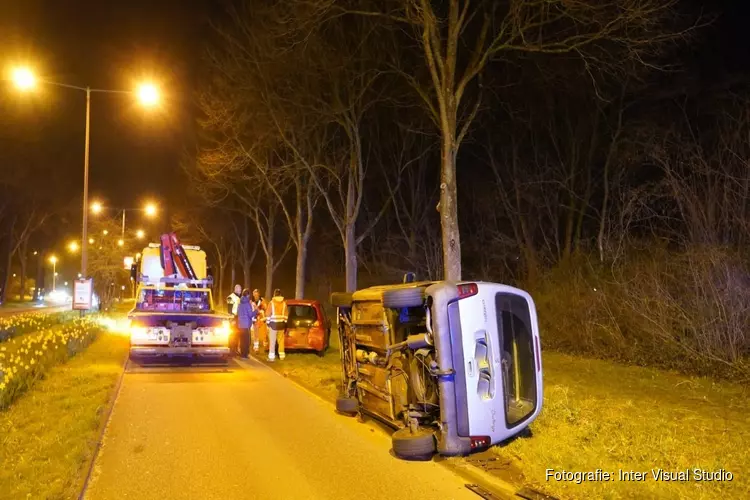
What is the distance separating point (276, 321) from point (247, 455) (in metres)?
9.74

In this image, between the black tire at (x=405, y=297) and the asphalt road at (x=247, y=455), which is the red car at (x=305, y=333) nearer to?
the asphalt road at (x=247, y=455)

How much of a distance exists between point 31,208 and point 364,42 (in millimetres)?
51227

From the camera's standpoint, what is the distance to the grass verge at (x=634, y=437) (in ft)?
19.4

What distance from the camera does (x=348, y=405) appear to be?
31.3 ft

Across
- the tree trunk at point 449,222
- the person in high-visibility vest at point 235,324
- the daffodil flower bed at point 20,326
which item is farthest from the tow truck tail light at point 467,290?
the daffodil flower bed at point 20,326

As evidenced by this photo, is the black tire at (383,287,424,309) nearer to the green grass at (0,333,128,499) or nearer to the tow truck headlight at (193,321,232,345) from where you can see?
the green grass at (0,333,128,499)

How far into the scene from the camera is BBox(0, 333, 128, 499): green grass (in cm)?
606

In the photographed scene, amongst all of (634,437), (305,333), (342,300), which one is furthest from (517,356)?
(305,333)

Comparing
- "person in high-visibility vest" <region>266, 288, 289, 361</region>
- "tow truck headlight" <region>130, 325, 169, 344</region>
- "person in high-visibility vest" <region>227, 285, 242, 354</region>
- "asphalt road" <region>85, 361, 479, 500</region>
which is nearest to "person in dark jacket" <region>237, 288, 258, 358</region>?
"person in high-visibility vest" <region>227, 285, 242, 354</region>

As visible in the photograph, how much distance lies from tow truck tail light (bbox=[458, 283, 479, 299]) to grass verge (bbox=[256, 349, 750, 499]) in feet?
6.14

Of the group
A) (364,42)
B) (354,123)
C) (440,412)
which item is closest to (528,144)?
(354,123)

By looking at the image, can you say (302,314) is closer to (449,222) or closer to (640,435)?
(449,222)

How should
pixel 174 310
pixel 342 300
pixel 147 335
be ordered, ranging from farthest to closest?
pixel 174 310, pixel 147 335, pixel 342 300

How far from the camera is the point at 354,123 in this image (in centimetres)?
2008
